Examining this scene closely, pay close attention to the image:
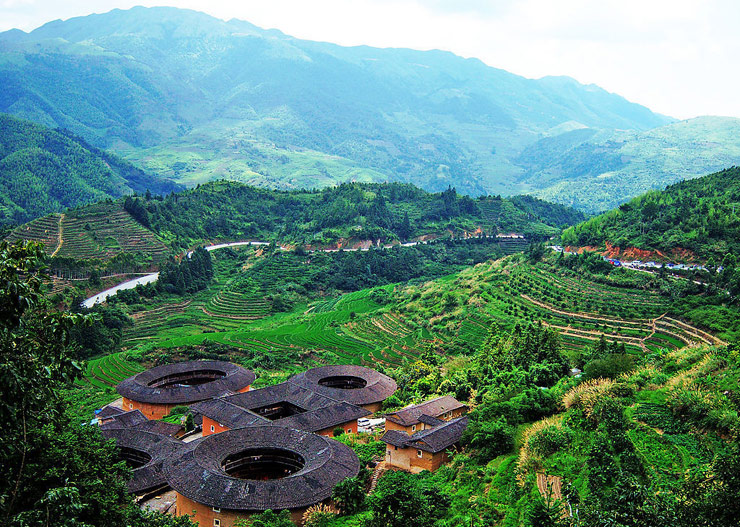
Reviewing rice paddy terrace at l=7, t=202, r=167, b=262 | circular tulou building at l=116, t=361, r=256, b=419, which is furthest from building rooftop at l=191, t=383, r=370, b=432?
rice paddy terrace at l=7, t=202, r=167, b=262

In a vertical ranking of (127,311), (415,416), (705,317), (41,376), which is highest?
(41,376)

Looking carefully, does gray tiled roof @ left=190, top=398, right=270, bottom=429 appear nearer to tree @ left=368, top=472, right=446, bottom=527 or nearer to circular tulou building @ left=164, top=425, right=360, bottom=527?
circular tulou building @ left=164, top=425, right=360, bottom=527

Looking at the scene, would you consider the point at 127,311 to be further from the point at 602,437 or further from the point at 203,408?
the point at 602,437

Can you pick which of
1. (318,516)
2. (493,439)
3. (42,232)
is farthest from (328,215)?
(318,516)

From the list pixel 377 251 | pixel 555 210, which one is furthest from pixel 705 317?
pixel 555 210

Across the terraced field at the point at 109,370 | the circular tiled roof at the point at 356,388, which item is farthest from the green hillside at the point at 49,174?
the circular tiled roof at the point at 356,388

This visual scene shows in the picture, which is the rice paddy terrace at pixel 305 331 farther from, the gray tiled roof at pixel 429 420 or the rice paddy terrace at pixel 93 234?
the gray tiled roof at pixel 429 420

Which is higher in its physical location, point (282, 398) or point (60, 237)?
point (60, 237)

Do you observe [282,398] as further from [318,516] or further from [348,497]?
[318,516]
